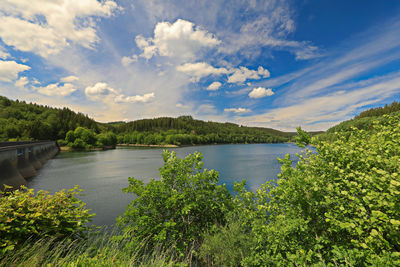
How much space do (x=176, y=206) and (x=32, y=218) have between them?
488cm

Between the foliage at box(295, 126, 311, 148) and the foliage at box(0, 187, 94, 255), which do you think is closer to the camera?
the foliage at box(0, 187, 94, 255)

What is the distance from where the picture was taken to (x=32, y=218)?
15.5 ft

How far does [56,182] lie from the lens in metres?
28.8

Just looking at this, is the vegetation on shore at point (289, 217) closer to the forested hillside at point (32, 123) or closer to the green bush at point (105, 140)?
the forested hillside at point (32, 123)

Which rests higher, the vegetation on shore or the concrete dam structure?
the vegetation on shore

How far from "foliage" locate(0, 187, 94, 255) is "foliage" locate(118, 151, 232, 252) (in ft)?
7.51

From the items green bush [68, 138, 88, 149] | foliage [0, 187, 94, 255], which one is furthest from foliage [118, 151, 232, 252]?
green bush [68, 138, 88, 149]

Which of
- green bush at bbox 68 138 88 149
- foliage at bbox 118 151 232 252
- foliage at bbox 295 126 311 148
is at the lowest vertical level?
Answer: green bush at bbox 68 138 88 149

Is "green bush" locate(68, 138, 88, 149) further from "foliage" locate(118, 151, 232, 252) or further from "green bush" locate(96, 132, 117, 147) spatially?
"foliage" locate(118, 151, 232, 252)

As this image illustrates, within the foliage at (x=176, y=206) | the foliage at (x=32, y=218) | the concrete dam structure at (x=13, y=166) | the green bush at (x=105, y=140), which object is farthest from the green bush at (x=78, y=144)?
the foliage at (x=32, y=218)

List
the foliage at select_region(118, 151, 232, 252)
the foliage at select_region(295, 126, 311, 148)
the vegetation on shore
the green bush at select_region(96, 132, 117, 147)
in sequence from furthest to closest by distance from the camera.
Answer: the green bush at select_region(96, 132, 117, 147) → the foliage at select_region(118, 151, 232, 252) → the foliage at select_region(295, 126, 311, 148) → the vegetation on shore

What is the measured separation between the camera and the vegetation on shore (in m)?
3.36

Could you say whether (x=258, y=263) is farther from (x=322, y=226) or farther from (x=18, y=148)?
(x=18, y=148)

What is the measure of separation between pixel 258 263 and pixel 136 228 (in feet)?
15.7
